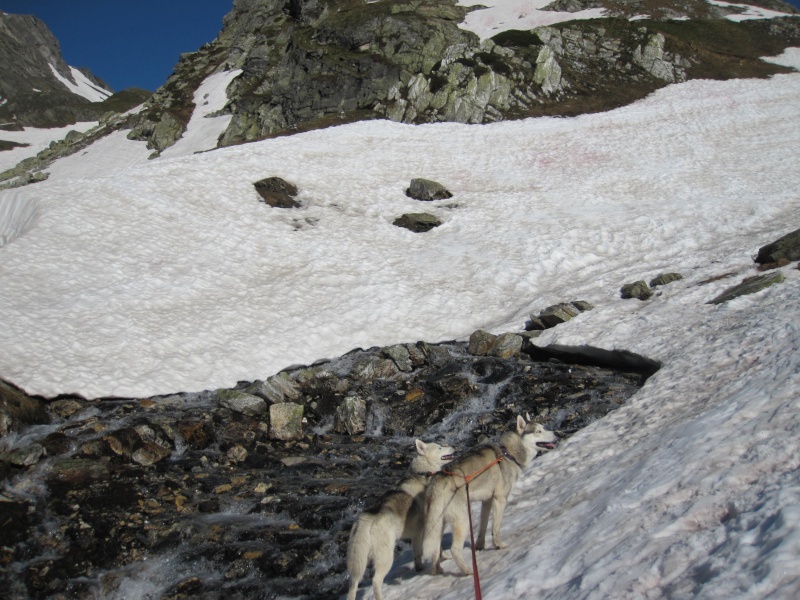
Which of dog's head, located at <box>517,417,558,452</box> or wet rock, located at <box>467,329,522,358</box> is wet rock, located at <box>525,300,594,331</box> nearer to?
wet rock, located at <box>467,329,522,358</box>

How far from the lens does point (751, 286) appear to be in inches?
633

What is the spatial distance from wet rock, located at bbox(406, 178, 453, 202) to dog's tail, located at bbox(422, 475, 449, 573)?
2530cm

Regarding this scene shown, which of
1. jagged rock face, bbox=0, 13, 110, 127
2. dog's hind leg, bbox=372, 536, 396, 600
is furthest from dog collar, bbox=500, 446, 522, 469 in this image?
jagged rock face, bbox=0, 13, 110, 127

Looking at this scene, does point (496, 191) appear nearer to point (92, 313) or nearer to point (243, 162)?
point (243, 162)

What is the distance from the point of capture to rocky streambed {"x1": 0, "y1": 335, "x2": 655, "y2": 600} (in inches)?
352

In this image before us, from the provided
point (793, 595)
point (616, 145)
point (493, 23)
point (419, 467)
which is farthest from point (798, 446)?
point (493, 23)

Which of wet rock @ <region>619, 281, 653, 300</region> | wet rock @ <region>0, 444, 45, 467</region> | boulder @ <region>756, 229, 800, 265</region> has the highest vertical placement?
boulder @ <region>756, 229, 800, 265</region>

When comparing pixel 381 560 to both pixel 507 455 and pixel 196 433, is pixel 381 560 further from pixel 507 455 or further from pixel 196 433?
pixel 196 433

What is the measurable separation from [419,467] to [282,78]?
170ft

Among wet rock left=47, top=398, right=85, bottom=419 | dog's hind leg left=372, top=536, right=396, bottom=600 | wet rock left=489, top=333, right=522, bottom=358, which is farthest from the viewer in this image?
wet rock left=489, top=333, right=522, bottom=358

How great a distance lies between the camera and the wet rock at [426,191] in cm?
3130

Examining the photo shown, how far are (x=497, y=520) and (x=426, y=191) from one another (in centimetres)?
2533

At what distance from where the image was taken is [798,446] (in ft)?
20.6

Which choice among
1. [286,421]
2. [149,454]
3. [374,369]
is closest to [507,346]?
[374,369]
